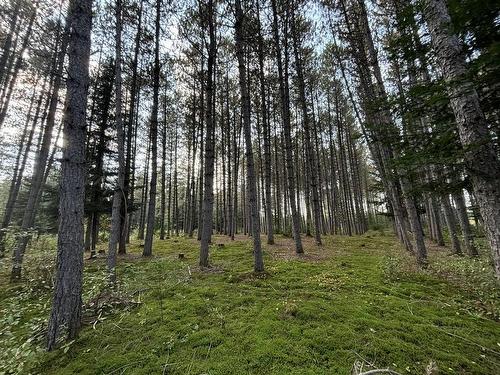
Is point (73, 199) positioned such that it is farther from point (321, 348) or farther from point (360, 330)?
point (360, 330)

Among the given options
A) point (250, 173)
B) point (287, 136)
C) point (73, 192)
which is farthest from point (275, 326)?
point (287, 136)

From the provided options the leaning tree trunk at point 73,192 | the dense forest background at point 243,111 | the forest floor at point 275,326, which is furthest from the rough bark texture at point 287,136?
the leaning tree trunk at point 73,192

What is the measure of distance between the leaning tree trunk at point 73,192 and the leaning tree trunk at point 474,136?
5047mm

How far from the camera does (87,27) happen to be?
3787mm

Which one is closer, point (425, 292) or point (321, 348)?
point (321, 348)

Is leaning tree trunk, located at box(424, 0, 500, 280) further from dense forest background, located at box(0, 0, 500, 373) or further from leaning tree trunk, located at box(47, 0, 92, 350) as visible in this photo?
leaning tree trunk, located at box(47, 0, 92, 350)

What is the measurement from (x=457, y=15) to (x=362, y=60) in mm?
7849

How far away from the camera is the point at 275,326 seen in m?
3.47

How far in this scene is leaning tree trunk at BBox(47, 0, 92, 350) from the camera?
3.37 meters

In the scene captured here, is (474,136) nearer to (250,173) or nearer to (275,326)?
(275,326)

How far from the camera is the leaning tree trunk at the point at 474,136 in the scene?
275 cm

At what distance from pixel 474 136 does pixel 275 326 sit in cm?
371

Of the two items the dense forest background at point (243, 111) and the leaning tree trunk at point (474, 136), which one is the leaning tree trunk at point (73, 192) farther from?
the leaning tree trunk at point (474, 136)

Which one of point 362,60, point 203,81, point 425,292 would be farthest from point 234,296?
point 362,60
